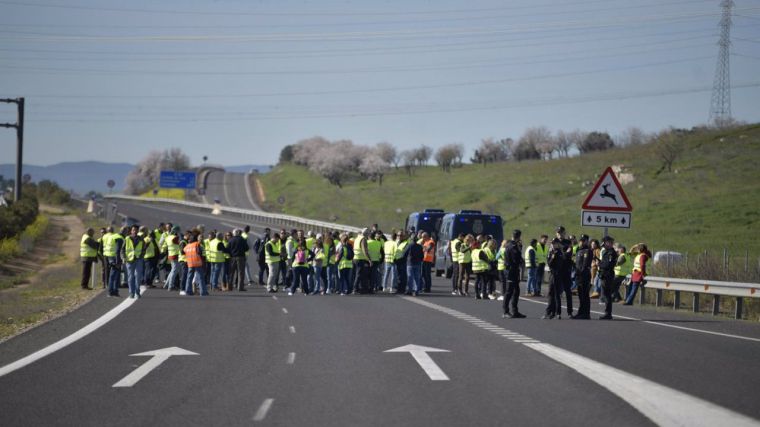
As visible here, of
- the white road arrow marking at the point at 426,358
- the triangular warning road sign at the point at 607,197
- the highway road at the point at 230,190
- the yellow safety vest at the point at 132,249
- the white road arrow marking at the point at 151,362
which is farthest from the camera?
the highway road at the point at 230,190

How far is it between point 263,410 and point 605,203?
53.7 feet

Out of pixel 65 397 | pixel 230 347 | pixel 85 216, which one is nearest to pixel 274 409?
pixel 65 397

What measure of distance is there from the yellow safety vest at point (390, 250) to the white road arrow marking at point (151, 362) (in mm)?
16776

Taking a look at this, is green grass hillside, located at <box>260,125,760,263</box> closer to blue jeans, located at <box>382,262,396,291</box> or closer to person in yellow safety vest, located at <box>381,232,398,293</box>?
blue jeans, located at <box>382,262,396,291</box>

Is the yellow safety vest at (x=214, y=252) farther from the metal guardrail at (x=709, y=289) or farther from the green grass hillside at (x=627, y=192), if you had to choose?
the green grass hillside at (x=627, y=192)

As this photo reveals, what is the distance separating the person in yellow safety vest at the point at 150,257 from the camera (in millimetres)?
32906

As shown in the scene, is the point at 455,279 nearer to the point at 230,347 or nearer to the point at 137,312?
the point at 137,312

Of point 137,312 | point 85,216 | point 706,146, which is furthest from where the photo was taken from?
point 706,146

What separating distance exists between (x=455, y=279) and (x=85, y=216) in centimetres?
6548

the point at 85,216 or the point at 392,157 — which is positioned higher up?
the point at 392,157

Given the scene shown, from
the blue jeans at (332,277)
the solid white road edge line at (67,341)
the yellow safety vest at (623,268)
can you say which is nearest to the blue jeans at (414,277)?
the blue jeans at (332,277)

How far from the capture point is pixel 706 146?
328 ft

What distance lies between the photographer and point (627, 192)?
86.1 meters

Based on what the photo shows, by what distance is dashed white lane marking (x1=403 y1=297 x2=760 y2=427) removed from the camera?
1022 centimetres
